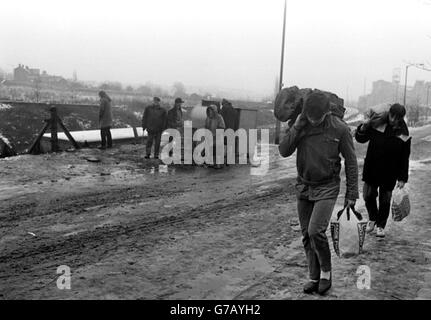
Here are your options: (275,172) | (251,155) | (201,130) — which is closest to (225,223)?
(275,172)

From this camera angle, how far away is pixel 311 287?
4445 mm

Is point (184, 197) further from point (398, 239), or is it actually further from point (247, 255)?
point (398, 239)

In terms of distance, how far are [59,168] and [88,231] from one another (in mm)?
5536

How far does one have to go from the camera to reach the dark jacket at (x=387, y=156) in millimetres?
6156

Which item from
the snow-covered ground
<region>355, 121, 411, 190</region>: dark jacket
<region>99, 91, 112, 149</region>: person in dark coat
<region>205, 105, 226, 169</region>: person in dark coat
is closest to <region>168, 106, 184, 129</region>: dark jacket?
<region>205, 105, 226, 169</region>: person in dark coat

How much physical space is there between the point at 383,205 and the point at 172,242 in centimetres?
294

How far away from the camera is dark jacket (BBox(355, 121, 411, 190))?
6.16 meters

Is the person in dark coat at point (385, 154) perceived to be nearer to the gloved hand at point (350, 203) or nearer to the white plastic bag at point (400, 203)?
the white plastic bag at point (400, 203)

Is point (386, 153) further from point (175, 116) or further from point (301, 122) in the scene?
point (175, 116)

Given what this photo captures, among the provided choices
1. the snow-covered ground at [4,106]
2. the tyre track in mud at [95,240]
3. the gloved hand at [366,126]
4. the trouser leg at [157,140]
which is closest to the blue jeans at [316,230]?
the tyre track in mud at [95,240]

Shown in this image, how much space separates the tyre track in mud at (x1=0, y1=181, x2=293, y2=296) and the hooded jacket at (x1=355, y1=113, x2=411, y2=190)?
101 inches

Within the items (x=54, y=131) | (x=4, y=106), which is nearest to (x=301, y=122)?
(x=54, y=131)

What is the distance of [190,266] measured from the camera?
5.23m
